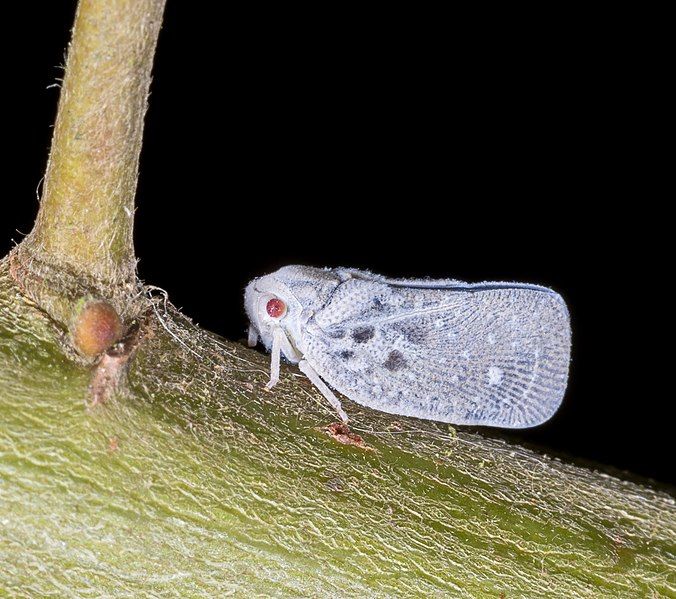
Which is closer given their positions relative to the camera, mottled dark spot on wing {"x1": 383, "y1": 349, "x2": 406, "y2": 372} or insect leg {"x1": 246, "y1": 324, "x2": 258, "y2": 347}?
mottled dark spot on wing {"x1": 383, "y1": 349, "x2": 406, "y2": 372}

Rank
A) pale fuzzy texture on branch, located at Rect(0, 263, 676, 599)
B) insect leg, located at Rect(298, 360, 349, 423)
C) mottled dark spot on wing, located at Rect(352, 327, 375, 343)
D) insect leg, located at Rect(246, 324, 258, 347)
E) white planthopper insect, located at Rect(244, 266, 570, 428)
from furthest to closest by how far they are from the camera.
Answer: insect leg, located at Rect(246, 324, 258, 347), mottled dark spot on wing, located at Rect(352, 327, 375, 343), white planthopper insect, located at Rect(244, 266, 570, 428), insect leg, located at Rect(298, 360, 349, 423), pale fuzzy texture on branch, located at Rect(0, 263, 676, 599)

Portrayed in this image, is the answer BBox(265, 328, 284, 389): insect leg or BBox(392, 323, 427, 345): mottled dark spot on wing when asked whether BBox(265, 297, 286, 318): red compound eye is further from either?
BBox(392, 323, 427, 345): mottled dark spot on wing

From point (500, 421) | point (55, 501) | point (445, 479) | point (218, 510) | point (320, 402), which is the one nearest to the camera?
point (55, 501)

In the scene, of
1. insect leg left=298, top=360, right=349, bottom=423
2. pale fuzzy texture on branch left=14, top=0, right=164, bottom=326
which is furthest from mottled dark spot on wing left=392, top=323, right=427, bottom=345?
pale fuzzy texture on branch left=14, top=0, right=164, bottom=326

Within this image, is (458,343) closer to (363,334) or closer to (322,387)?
(363,334)

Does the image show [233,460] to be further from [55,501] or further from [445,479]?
[445,479]

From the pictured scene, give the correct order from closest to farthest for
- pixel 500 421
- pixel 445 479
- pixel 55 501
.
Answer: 1. pixel 55 501
2. pixel 445 479
3. pixel 500 421

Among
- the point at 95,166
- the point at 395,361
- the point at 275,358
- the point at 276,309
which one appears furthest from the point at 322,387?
the point at 95,166

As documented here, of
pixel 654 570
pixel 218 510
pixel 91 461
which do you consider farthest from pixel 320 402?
pixel 654 570
